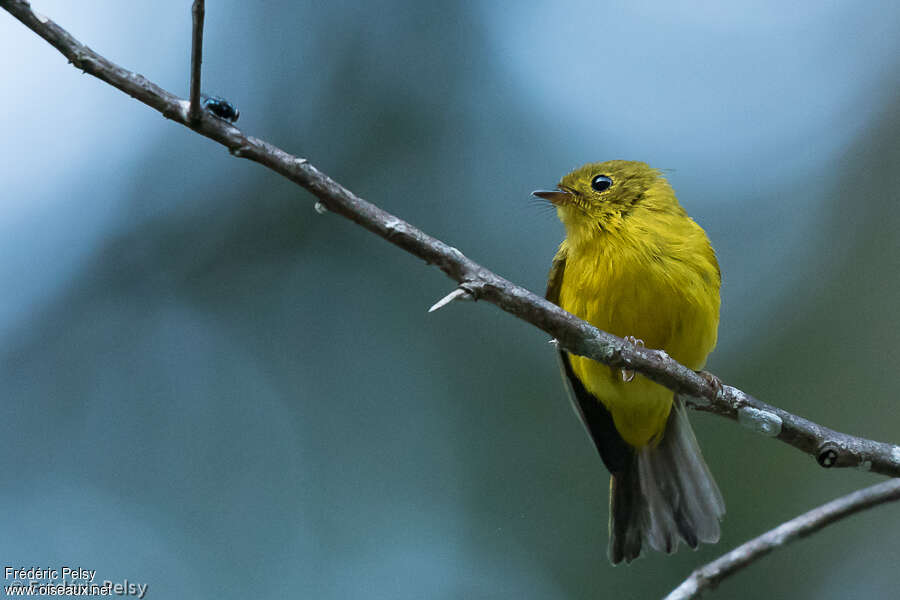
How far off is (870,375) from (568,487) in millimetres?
2268

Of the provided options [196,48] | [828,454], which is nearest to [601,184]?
[828,454]

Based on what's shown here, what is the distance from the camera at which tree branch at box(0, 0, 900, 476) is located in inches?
88.4

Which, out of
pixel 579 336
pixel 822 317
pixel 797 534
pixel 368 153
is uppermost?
pixel 368 153

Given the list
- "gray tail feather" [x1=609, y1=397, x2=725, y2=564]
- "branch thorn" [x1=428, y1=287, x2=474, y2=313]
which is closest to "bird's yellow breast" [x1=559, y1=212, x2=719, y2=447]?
"gray tail feather" [x1=609, y1=397, x2=725, y2=564]

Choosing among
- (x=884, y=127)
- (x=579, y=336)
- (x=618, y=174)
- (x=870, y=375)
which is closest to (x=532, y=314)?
(x=579, y=336)

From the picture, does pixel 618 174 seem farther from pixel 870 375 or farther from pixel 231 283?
pixel 231 283

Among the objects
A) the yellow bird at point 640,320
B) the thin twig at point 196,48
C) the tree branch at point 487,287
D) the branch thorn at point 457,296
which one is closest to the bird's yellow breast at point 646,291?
the yellow bird at point 640,320

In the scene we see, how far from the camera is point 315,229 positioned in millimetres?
7891

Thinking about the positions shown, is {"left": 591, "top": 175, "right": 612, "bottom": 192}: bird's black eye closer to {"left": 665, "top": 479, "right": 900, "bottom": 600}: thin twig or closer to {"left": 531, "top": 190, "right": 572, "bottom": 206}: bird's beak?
{"left": 531, "top": 190, "right": 572, "bottom": 206}: bird's beak

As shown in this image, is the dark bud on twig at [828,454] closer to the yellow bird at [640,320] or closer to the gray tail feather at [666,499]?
the yellow bird at [640,320]

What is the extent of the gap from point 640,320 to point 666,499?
113 cm

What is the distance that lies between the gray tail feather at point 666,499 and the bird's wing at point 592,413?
0.07m

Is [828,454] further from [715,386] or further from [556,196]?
[556,196]

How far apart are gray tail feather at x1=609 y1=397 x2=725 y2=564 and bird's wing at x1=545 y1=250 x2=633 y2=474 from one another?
75 millimetres
